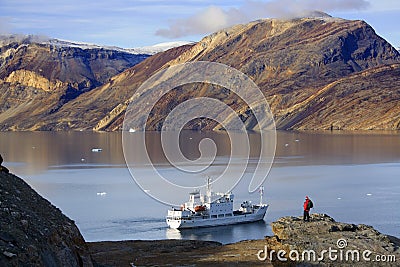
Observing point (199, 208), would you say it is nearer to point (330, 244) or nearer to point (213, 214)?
point (213, 214)

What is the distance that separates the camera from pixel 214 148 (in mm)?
132875

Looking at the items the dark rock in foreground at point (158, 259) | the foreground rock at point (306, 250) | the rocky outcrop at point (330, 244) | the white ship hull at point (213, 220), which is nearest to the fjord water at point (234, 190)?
the white ship hull at point (213, 220)

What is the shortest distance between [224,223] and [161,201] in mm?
11137

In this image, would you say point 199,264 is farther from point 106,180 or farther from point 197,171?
point 197,171

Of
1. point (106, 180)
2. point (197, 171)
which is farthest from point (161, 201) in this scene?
point (197, 171)

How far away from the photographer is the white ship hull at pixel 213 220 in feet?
156

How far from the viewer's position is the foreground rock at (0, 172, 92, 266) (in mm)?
16250

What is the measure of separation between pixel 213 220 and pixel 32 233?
31.9 meters

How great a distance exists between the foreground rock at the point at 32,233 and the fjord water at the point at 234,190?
22435 mm

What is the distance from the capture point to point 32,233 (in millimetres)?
17531

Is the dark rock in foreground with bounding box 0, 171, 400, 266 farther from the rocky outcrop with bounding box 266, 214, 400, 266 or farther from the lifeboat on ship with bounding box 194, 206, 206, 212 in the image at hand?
the lifeboat on ship with bounding box 194, 206, 206, 212

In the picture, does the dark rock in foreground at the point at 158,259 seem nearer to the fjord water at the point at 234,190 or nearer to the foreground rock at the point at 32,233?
the foreground rock at the point at 32,233

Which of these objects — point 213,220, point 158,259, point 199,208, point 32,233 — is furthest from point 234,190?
point 32,233

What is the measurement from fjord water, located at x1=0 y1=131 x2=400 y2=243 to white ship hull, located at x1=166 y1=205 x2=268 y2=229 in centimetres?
64
